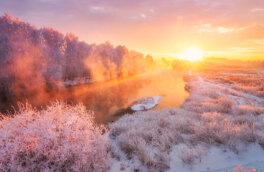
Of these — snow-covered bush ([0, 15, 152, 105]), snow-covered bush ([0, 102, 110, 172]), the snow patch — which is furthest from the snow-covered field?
snow-covered bush ([0, 15, 152, 105])

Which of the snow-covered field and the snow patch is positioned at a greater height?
the snow-covered field

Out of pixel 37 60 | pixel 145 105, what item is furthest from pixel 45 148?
pixel 37 60

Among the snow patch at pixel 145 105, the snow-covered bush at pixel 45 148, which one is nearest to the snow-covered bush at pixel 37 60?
the snow patch at pixel 145 105

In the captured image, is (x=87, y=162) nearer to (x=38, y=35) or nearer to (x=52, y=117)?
(x=52, y=117)

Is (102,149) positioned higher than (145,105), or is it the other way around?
(102,149)

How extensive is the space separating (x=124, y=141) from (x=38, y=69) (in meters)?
29.7

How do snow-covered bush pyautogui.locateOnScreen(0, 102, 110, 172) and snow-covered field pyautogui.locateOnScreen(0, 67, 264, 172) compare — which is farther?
snow-covered field pyautogui.locateOnScreen(0, 67, 264, 172)

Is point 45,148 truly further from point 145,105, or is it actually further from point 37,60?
point 37,60

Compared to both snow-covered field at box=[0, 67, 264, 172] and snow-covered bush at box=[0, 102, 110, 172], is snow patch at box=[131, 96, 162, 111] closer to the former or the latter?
snow-covered field at box=[0, 67, 264, 172]

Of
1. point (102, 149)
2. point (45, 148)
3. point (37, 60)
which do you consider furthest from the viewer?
point (37, 60)

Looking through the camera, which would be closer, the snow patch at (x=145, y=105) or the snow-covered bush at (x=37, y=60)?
the snow patch at (x=145, y=105)

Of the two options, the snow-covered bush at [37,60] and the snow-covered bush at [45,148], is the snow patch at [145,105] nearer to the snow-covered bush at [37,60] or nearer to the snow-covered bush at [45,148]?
the snow-covered bush at [45,148]

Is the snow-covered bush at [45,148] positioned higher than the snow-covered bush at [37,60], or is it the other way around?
the snow-covered bush at [37,60]

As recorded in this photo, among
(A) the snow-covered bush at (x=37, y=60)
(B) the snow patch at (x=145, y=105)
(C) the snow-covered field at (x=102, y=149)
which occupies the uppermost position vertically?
(A) the snow-covered bush at (x=37, y=60)
